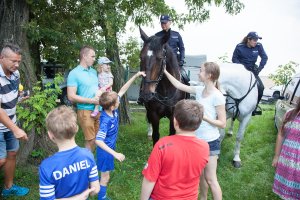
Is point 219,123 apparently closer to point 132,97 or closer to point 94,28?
point 94,28

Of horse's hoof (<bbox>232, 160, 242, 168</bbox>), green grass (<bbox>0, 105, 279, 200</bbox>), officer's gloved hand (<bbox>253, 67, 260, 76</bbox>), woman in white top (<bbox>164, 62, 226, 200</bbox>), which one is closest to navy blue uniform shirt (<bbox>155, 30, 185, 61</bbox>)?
officer's gloved hand (<bbox>253, 67, 260, 76</bbox>)

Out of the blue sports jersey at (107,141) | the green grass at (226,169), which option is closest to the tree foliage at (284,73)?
the green grass at (226,169)

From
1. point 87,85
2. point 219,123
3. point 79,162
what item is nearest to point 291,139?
point 219,123

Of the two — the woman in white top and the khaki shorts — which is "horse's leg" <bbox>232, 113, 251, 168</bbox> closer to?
the woman in white top

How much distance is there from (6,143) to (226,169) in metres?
3.92

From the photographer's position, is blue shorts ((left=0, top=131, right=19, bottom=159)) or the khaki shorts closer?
blue shorts ((left=0, top=131, right=19, bottom=159))

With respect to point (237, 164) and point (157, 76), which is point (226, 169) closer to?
point (237, 164)

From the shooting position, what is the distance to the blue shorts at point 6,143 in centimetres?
360

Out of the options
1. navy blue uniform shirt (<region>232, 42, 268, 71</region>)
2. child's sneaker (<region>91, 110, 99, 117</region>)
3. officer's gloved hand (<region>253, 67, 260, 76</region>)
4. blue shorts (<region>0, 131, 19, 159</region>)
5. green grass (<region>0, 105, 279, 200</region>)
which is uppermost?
navy blue uniform shirt (<region>232, 42, 268, 71</region>)

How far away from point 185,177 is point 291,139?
1268 millimetres

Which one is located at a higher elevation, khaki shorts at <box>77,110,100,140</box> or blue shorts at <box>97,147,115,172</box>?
khaki shorts at <box>77,110,100,140</box>

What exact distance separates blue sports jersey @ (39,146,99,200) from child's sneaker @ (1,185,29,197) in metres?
2.28

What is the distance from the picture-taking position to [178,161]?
7.16 ft

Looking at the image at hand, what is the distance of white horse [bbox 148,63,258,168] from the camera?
199 inches
